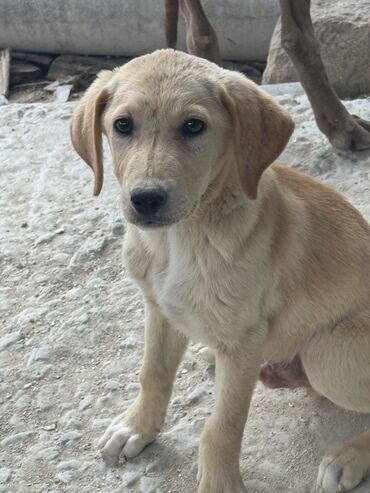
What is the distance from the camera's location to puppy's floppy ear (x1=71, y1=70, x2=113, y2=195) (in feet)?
A: 10.1

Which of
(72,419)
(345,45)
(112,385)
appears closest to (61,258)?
(112,385)

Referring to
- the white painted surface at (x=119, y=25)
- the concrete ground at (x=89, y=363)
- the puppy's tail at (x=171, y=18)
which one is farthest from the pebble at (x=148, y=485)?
the white painted surface at (x=119, y=25)

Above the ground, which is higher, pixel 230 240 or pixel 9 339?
pixel 230 240

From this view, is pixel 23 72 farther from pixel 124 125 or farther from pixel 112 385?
pixel 124 125

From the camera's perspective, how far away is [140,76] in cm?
291

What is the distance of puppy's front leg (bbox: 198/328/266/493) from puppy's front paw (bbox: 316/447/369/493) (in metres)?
0.33

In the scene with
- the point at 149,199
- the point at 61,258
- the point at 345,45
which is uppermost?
the point at 149,199

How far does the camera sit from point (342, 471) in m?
3.29

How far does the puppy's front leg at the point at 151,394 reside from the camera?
356cm

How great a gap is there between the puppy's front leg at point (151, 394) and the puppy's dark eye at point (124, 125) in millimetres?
919

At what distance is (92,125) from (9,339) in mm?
1595

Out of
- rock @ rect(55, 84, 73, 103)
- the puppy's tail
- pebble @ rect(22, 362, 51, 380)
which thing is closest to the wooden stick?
rock @ rect(55, 84, 73, 103)

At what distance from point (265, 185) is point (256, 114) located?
0.36m

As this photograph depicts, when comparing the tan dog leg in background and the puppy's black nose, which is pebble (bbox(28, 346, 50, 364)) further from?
the tan dog leg in background
